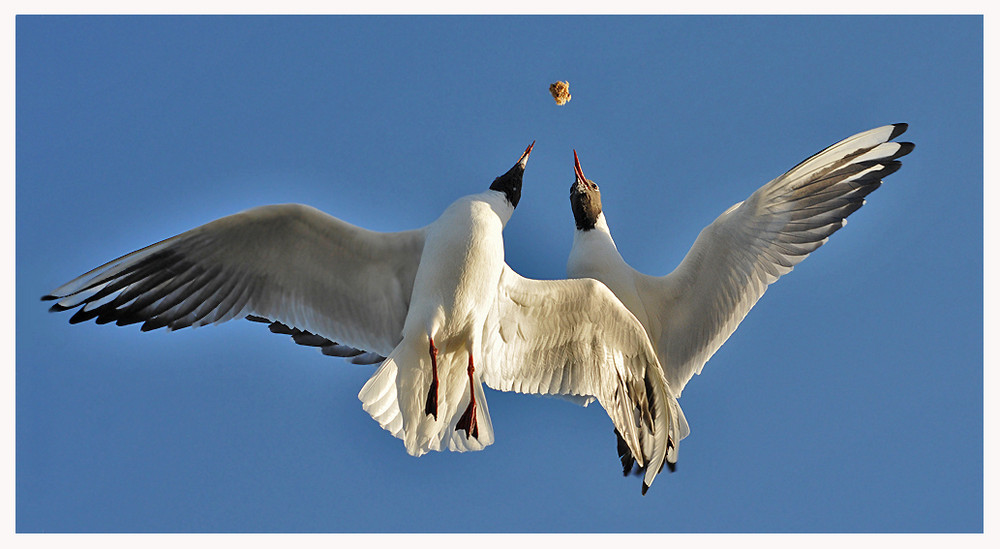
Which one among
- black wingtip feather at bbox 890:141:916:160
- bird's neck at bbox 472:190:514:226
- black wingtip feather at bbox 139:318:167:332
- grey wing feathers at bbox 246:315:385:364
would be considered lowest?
grey wing feathers at bbox 246:315:385:364

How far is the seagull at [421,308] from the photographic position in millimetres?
4094

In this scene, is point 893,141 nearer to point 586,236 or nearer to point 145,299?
point 586,236

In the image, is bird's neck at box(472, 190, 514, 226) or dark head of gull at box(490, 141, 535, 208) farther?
dark head of gull at box(490, 141, 535, 208)

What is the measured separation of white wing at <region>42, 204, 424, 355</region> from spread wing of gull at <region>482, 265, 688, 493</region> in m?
0.46

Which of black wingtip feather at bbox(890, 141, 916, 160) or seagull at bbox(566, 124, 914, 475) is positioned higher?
black wingtip feather at bbox(890, 141, 916, 160)

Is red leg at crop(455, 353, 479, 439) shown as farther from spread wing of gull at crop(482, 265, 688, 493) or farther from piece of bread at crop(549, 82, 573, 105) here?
piece of bread at crop(549, 82, 573, 105)

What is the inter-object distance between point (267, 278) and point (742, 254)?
7.19 ft

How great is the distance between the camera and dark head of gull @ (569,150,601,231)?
17.1ft

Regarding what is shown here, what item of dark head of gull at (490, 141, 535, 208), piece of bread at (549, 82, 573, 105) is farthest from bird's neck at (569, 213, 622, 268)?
piece of bread at (549, 82, 573, 105)

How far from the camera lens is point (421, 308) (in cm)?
409

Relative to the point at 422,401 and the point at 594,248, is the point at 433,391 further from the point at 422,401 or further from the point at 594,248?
the point at 594,248

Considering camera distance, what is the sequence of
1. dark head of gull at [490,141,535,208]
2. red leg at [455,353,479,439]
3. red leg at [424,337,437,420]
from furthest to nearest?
1. dark head of gull at [490,141,535,208]
2. red leg at [455,353,479,439]
3. red leg at [424,337,437,420]

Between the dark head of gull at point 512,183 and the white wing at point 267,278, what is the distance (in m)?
0.51

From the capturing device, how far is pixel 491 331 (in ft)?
14.2
